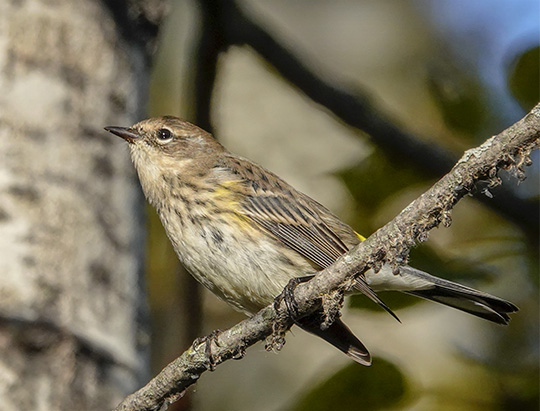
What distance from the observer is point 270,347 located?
9.59 feet

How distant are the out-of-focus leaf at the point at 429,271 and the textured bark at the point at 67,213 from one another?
3.55ft

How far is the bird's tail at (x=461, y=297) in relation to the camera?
3850mm

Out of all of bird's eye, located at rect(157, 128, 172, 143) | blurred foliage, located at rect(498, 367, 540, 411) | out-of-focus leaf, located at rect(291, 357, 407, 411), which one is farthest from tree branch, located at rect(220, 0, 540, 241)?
out-of-focus leaf, located at rect(291, 357, 407, 411)

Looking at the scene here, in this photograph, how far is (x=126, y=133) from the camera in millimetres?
4188

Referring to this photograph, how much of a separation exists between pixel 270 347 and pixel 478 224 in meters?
2.65

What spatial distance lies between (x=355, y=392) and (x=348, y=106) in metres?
1.75

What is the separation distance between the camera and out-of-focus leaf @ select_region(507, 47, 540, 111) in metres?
3.86

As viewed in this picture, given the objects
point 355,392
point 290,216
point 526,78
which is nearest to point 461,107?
point 526,78

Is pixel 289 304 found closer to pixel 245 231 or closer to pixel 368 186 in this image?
pixel 368 186

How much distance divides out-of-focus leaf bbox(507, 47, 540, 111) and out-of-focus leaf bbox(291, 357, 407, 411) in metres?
1.46

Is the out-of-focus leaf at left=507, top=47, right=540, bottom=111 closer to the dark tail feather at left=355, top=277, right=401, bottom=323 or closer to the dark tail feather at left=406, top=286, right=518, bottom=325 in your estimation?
the dark tail feather at left=406, top=286, right=518, bottom=325

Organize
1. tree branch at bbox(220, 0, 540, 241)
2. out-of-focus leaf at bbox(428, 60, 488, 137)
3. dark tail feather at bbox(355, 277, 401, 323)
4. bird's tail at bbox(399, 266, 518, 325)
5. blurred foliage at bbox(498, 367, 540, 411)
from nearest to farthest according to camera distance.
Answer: dark tail feather at bbox(355, 277, 401, 323) → blurred foliage at bbox(498, 367, 540, 411) → bird's tail at bbox(399, 266, 518, 325) → out-of-focus leaf at bbox(428, 60, 488, 137) → tree branch at bbox(220, 0, 540, 241)

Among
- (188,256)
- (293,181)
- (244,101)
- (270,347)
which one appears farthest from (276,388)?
(270,347)

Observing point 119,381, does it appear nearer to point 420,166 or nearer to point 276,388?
point 420,166
